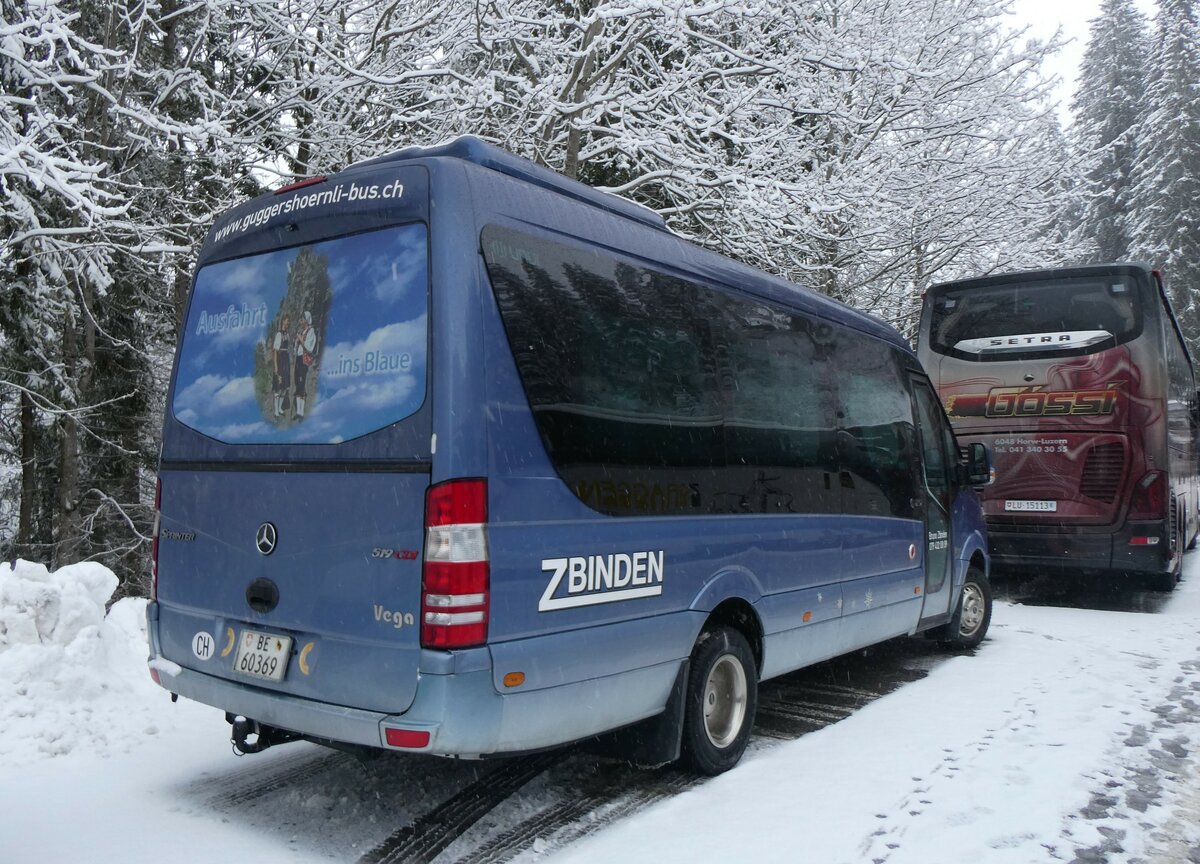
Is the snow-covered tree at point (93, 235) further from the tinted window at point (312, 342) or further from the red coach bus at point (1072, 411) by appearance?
the red coach bus at point (1072, 411)

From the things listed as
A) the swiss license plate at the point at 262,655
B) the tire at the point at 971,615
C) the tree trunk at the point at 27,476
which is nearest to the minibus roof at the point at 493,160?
the swiss license plate at the point at 262,655

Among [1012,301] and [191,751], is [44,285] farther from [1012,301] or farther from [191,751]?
[1012,301]

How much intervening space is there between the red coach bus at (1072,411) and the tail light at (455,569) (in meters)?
8.70

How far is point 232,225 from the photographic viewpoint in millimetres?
4441

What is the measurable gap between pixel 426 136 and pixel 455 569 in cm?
829

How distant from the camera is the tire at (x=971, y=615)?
25.9 feet

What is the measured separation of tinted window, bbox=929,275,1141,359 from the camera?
10164 millimetres

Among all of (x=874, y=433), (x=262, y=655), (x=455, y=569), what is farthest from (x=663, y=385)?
(x=874, y=433)

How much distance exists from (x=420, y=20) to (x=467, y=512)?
7.54 m

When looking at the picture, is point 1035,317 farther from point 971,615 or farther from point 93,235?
point 93,235

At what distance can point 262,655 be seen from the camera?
3854 mm

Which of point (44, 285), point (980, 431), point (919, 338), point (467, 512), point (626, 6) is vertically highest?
point (626, 6)

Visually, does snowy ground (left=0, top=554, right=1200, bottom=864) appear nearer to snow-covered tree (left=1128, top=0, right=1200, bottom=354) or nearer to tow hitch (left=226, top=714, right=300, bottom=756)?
tow hitch (left=226, top=714, right=300, bottom=756)

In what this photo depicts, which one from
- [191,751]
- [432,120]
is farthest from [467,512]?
[432,120]
